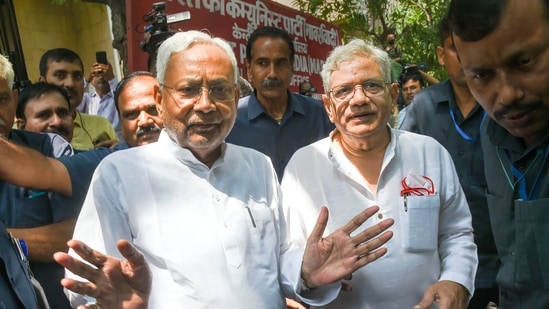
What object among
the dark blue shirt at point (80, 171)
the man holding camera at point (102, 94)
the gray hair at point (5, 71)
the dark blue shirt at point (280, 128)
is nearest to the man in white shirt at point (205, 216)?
the dark blue shirt at point (80, 171)

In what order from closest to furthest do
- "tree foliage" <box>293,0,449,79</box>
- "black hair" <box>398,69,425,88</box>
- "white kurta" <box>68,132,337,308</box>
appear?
"white kurta" <box>68,132,337,308</box> → "black hair" <box>398,69,425,88</box> → "tree foliage" <box>293,0,449,79</box>

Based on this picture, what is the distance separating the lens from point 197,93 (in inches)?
84.3

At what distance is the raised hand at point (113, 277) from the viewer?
1639mm

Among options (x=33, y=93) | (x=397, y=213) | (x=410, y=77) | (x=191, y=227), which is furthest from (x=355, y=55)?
(x=410, y=77)

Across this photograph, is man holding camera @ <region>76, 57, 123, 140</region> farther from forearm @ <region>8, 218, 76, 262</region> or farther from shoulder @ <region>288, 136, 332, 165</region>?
shoulder @ <region>288, 136, 332, 165</region>

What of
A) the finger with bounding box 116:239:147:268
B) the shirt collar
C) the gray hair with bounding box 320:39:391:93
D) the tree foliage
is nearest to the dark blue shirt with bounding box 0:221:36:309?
the finger with bounding box 116:239:147:268

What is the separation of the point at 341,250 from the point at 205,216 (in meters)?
0.50

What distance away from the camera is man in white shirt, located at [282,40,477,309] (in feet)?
7.48

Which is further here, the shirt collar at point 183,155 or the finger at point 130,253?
the shirt collar at point 183,155

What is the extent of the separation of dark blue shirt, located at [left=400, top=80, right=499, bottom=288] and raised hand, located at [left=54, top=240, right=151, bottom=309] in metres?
1.89

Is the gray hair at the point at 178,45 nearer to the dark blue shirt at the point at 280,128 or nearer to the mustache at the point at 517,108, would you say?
the mustache at the point at 517,108

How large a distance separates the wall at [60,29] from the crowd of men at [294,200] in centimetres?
813

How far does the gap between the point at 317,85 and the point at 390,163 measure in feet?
12.5

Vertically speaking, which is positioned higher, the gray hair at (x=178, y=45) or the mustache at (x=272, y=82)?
the gray hair at (x=178, y=45)
